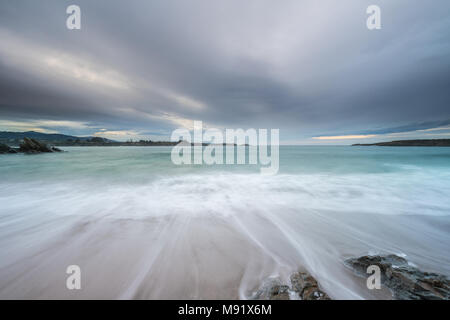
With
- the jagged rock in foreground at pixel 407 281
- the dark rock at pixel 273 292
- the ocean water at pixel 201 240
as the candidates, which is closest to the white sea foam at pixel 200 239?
the ocean water at pixel 201 240

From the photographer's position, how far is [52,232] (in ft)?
11.7

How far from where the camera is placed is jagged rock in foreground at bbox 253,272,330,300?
6.42 feet

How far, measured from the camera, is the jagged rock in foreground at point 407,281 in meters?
1.96

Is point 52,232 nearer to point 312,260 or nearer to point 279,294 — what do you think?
point 279,294

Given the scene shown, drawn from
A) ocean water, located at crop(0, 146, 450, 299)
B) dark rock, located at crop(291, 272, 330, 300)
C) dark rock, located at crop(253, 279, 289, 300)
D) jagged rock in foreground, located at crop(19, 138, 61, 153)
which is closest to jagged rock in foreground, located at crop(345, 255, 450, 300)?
ocean water, located at crop(0, 146, 450, 299)

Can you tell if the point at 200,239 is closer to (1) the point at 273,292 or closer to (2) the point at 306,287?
(1) the point at 273,292

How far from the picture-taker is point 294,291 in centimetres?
207

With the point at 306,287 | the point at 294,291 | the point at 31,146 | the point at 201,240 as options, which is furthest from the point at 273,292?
the point at 31,146

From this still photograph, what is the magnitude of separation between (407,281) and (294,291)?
5.08 ft

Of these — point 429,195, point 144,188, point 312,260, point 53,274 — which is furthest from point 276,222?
point 429,195

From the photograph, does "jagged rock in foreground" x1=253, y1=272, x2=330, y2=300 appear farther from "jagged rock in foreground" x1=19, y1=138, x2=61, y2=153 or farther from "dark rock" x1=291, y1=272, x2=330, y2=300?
"jagged rock in foreground" x1=19, y1=138, x2=61, y2=153

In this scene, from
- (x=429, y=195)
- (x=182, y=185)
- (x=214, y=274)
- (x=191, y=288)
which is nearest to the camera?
(x=191, y=288)
